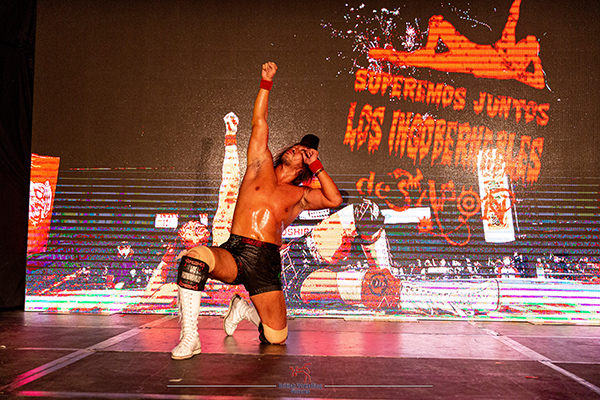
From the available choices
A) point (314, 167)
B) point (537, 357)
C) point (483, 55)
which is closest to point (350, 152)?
point (314, 167)

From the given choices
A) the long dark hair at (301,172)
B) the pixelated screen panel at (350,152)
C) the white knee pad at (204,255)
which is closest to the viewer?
the white knee pad at (204,255)

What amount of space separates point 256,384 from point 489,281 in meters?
3.41

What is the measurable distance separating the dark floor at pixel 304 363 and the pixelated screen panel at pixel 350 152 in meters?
0.81

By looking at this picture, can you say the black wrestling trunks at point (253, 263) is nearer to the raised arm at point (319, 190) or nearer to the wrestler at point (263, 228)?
the wrestler at point (263, 228)

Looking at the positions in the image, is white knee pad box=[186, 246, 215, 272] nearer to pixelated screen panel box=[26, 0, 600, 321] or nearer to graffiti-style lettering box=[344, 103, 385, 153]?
pixelated screen panel box=[26, 0, 600, 321]

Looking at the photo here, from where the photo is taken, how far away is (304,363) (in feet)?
9.00

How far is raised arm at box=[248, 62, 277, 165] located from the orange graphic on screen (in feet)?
7.09

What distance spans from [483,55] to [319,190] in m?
2.71

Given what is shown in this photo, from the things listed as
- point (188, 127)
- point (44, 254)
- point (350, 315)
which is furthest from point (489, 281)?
point (44, 254)

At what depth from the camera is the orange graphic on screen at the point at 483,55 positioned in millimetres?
5055

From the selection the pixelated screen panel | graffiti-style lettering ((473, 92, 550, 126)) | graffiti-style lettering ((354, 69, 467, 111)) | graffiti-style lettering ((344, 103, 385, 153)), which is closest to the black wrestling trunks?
the pixelated screen panel

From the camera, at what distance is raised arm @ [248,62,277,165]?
137 inches

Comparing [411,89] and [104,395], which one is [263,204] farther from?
[411,89]

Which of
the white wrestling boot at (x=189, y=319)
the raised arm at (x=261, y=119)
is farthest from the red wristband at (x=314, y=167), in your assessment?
the white wrestling boot at (x=189, y=319)
